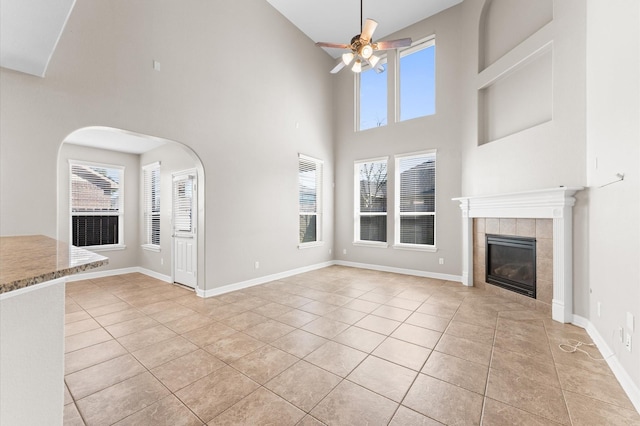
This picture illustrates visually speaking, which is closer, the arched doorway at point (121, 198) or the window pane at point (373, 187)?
the arched doorway at point (121, 198)

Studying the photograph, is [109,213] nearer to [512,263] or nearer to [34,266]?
[34,266]

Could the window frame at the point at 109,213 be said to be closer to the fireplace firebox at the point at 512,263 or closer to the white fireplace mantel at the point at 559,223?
the fireplace firebox at the point at 512,263

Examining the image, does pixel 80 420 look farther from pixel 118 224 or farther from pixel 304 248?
pixel 118 224

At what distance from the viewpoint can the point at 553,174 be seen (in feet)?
11.4

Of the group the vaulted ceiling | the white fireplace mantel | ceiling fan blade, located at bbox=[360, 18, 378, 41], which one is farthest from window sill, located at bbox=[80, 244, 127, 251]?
the white fireplace mantel

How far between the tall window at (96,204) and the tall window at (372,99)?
5.90m

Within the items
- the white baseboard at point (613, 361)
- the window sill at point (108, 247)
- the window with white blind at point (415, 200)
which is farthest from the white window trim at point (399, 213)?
the window sill at point (108, 247)

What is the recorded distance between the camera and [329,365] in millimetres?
2320

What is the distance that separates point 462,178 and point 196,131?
4.78 m

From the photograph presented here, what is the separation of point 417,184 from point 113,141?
6.32 m

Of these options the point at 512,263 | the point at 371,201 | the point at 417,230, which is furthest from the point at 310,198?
the point at 512,263

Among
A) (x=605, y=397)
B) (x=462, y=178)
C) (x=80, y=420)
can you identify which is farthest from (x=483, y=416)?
(x=462, y=178)

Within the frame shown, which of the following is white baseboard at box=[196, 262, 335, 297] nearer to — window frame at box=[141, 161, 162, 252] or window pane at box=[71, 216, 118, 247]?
window frame at box=[141, 161, 162, 252]

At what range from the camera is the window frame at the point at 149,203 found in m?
5.83
